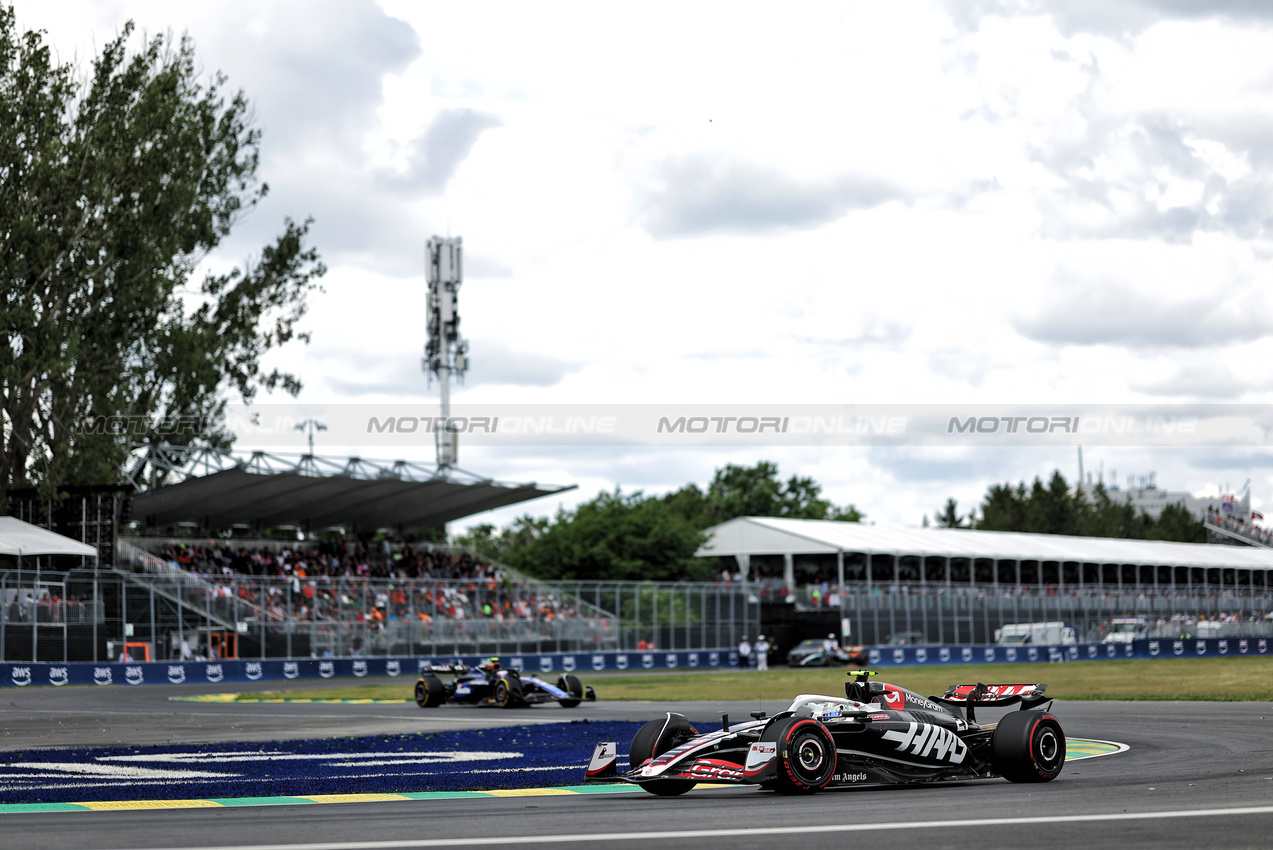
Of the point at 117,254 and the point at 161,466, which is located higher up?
the point at 117,254

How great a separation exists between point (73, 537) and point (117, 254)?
31.2 feet

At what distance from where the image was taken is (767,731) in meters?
11.7

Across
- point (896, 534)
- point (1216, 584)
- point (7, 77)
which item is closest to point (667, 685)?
point (7, 77)

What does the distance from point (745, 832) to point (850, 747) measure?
292 centimetres

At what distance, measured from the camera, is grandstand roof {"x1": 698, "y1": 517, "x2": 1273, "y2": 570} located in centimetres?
6881

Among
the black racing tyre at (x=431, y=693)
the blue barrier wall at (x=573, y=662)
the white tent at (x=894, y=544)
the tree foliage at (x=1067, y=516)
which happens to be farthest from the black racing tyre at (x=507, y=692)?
the tree foliage at (x=1067, y=516)

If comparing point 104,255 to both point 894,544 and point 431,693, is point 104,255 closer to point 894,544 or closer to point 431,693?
point 431,693

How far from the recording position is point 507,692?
28.9 metres

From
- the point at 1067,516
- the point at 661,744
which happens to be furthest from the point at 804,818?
the point at 1067,516

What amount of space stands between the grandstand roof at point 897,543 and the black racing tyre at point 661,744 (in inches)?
2160

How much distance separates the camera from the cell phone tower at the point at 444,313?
254ft

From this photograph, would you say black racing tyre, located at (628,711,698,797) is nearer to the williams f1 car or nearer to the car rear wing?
the car rear wing

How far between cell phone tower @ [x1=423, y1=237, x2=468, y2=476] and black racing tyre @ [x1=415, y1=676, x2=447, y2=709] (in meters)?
48.6

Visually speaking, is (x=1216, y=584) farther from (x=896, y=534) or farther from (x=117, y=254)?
(x=117, y=254)
